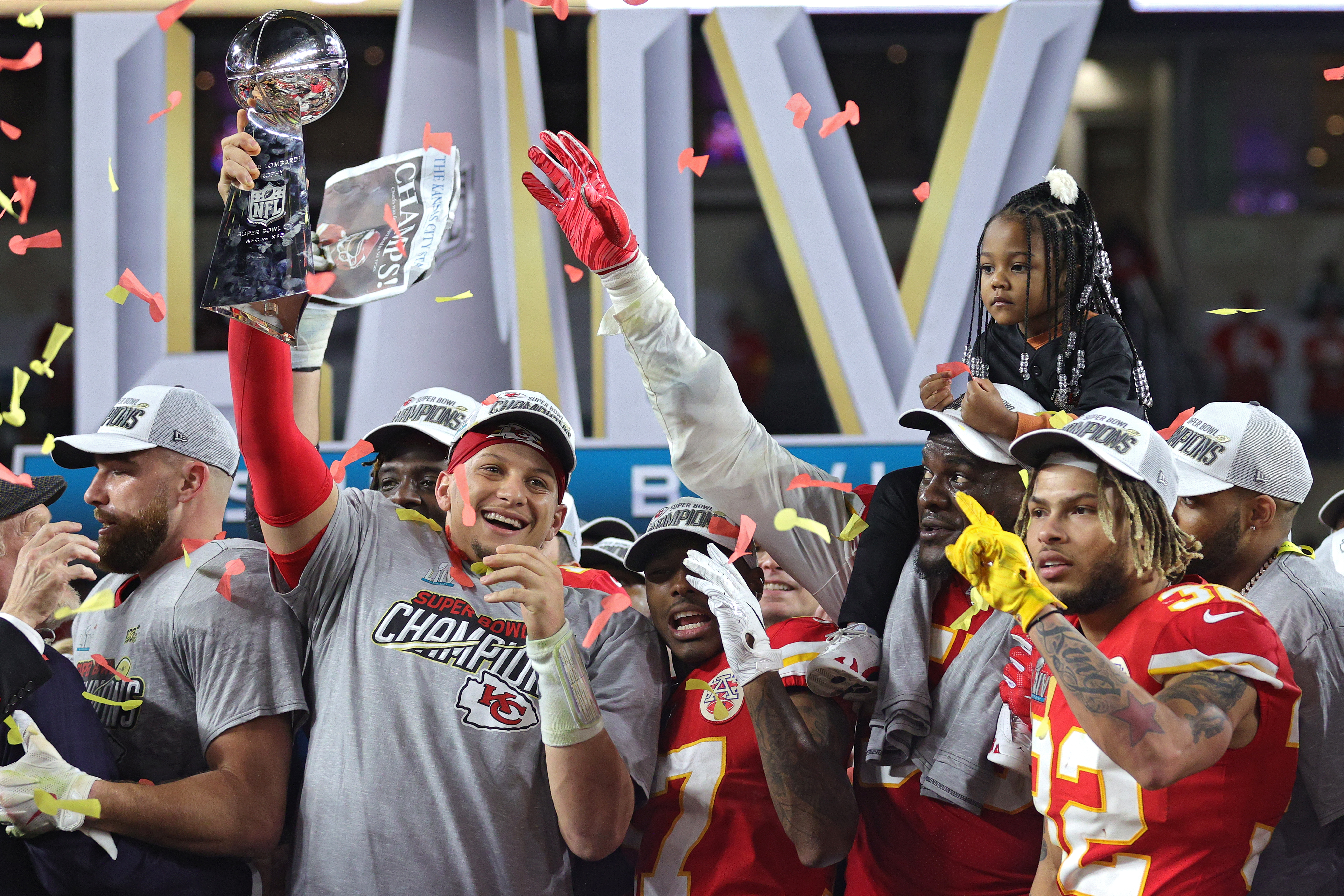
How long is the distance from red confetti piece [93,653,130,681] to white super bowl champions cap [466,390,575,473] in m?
0.85

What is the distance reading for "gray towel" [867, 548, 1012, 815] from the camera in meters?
2.53

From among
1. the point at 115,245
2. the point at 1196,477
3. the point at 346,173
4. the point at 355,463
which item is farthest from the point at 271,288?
the point at 115,245

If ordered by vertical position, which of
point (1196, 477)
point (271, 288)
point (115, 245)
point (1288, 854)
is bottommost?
point (1288, 854)

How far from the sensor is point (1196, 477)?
2725 millimetres

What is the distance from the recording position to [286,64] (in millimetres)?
2154

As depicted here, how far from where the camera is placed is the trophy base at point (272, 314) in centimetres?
219

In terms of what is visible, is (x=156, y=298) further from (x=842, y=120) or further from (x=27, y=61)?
(x=842, y=120)

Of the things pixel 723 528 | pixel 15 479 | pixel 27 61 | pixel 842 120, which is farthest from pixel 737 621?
pixel 27 61

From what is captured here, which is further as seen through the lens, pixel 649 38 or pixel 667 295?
pixel 649 38

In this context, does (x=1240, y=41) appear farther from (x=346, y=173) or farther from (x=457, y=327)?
(x=346, y=173)

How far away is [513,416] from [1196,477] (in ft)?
4.80

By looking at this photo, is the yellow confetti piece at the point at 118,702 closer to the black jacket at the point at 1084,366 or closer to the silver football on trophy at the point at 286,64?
the silver football on trophy at the point at 286,64

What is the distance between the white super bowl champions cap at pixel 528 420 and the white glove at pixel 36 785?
3.27 feet

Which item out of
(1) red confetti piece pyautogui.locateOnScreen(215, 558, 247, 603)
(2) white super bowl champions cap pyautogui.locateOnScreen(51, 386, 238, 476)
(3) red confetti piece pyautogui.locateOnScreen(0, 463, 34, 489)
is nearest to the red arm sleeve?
(1) red confetti piece pyautogui.locateOnScreen(215, 558, 247, 603)
